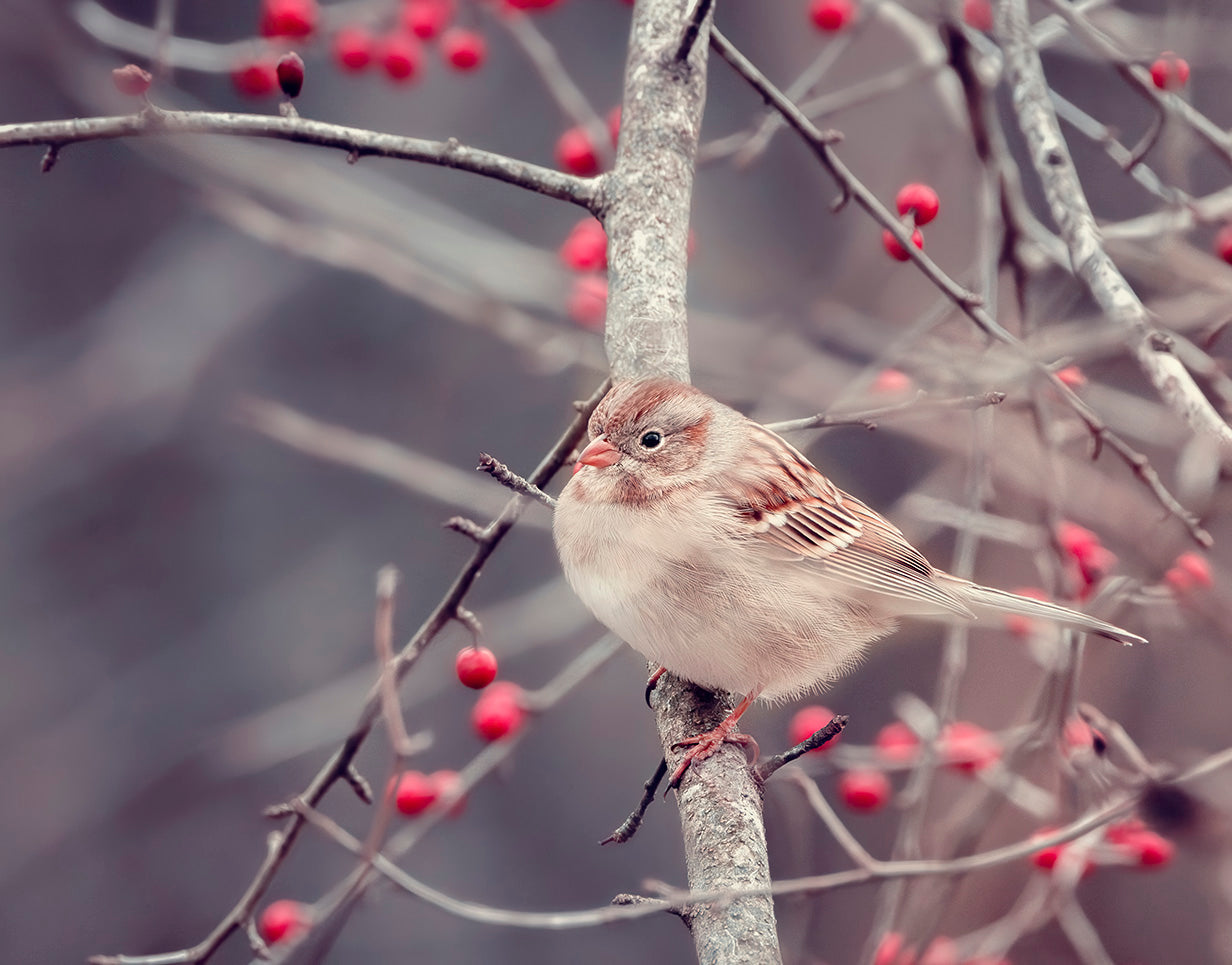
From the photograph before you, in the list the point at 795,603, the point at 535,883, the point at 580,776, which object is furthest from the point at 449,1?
the point at 535,883

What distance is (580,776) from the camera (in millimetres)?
5125

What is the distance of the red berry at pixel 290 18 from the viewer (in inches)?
117

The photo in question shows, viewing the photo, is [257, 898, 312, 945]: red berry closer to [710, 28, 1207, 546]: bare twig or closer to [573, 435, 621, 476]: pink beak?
[573, 435, 621, 476]: pink beak

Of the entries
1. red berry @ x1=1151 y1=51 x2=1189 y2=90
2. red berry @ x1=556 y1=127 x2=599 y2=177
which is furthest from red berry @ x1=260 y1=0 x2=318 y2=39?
red berry @ x1=1151 y1=51 x2=1189 y2=90

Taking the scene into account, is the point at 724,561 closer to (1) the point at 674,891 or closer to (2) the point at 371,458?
(1) the point at 674,891

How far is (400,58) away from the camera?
3256 millimetres

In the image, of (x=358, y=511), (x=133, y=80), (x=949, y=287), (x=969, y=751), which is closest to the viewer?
(x=133, y=80)

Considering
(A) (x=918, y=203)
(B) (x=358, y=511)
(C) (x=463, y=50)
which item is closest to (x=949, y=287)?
(A) (x=918, y=203)

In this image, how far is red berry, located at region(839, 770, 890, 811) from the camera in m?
2.85

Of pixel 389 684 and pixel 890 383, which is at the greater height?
pixel 890 383

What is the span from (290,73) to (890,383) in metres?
1.62

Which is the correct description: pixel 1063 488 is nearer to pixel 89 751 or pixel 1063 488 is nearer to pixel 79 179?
pixel 89 751

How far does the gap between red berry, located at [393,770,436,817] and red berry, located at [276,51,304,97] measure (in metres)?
1.46

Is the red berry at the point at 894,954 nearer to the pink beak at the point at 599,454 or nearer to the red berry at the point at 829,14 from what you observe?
the pink beak at the point at 599,454
